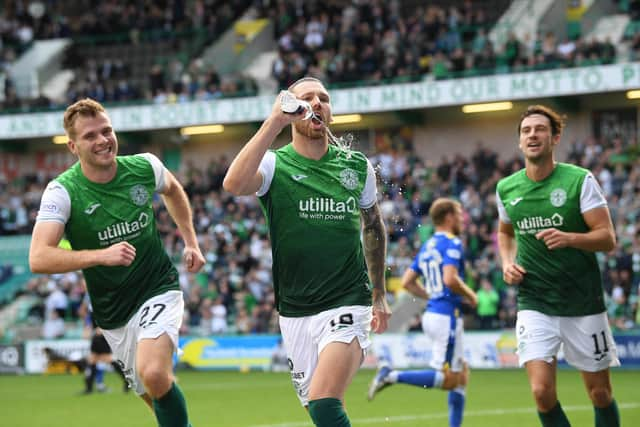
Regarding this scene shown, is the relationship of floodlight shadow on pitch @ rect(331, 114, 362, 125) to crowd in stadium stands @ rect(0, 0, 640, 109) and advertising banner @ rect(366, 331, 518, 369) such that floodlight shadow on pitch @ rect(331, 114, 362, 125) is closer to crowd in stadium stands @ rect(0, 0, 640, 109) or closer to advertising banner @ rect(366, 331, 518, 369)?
crowd in stadium stands @ rect(0, 0, 640, 109)

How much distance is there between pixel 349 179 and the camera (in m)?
7.09

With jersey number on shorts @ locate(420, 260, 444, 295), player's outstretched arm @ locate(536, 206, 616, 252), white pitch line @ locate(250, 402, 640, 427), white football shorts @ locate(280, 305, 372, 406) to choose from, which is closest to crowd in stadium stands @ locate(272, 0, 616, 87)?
white pitch line @ locate(250, 402, 640, 427)

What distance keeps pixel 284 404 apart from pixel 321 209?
987cm

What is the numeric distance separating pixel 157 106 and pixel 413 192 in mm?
9444

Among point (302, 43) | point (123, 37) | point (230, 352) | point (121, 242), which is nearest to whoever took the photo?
point (121, 242)

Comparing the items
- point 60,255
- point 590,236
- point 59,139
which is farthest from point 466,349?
point 59,139

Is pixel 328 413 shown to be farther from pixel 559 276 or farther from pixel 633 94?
pixel 633 94

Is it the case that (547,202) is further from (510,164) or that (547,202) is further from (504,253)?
(510,164)

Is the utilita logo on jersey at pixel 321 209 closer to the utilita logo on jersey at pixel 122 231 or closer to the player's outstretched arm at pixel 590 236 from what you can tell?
the utilita logo on jersey at pixel 122 231

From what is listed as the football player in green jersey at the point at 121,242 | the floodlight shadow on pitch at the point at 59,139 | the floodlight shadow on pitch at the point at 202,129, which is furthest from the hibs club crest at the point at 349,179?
the floodlight shadow on pitch at the point at 59,139

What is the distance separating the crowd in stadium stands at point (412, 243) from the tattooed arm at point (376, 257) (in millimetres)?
14576

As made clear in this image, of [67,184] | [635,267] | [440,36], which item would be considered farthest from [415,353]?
[67,184]

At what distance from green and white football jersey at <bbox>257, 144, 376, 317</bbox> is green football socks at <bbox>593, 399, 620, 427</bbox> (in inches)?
92.5

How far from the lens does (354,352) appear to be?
6.79 meters
